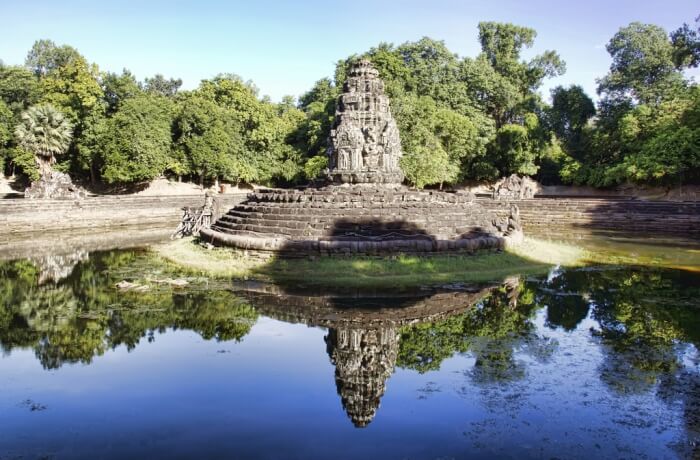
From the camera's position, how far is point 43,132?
35.4 meters

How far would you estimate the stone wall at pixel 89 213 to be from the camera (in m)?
24.6

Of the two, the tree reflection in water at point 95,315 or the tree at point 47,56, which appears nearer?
the tree reflection in water at point 95,315

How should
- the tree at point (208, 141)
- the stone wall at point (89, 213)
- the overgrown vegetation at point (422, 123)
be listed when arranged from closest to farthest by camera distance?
the stone wall at point (89, 213) < the overgrown vegetation at point (422, 123) < the tree at point (208, 141)

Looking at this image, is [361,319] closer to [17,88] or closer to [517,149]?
[517,149]

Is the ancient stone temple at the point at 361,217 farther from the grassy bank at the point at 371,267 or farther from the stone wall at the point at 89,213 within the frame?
the stone wall at the point at 89,213

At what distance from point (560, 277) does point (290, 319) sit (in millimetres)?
8051

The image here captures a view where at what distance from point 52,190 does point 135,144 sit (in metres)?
11.1

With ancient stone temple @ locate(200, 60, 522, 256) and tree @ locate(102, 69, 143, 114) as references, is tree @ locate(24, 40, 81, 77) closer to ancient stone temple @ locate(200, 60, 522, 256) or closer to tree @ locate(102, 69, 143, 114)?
tree @ locate(102, 69, 143, 114)

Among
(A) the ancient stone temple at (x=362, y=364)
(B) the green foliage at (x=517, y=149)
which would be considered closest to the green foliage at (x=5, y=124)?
(A) the ancient stone temple at (x=362, y=364)

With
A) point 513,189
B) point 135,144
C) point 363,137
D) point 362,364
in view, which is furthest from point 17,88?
point 362,364

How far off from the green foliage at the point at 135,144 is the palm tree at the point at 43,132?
3.05 metres

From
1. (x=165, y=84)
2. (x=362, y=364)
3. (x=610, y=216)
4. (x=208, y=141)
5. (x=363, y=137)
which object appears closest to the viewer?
(x=362, y=364)

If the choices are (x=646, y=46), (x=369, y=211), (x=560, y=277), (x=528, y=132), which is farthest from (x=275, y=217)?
(x=646, y=46)

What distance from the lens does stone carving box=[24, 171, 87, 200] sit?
28.1 metres
